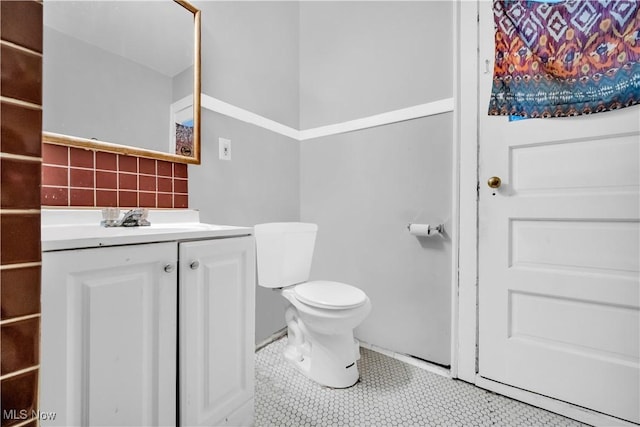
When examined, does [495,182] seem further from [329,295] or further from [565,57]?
[329,295]

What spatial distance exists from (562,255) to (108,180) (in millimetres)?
1927

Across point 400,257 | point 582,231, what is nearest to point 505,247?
point 582,231

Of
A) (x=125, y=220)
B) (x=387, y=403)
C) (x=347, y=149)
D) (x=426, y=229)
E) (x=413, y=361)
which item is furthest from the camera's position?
(x=347, y=149)

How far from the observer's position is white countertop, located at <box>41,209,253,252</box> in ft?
2.17

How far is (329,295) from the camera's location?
54.6 inches

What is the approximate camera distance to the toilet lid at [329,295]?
4.24 feet

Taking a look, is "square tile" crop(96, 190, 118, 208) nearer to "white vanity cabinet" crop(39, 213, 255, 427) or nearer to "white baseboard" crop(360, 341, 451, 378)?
"white vanity cabinet" crop(39, 213, 255, 427)

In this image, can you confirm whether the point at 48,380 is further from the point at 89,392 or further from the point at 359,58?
the point at 359,58

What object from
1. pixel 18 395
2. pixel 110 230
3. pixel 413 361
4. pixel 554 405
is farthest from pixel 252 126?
pixel 554 405

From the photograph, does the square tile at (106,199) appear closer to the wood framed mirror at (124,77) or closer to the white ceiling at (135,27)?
the wood framed mirror at (124,77)

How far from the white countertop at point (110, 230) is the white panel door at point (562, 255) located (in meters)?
1.20

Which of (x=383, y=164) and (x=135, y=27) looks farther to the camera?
(x=383, y=164)

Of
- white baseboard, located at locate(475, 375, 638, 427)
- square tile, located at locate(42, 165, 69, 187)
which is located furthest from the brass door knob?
square tile, located at locate(42, 165, 69, 187)

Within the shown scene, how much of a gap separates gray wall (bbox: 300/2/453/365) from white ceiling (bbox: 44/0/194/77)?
89 centimetres
